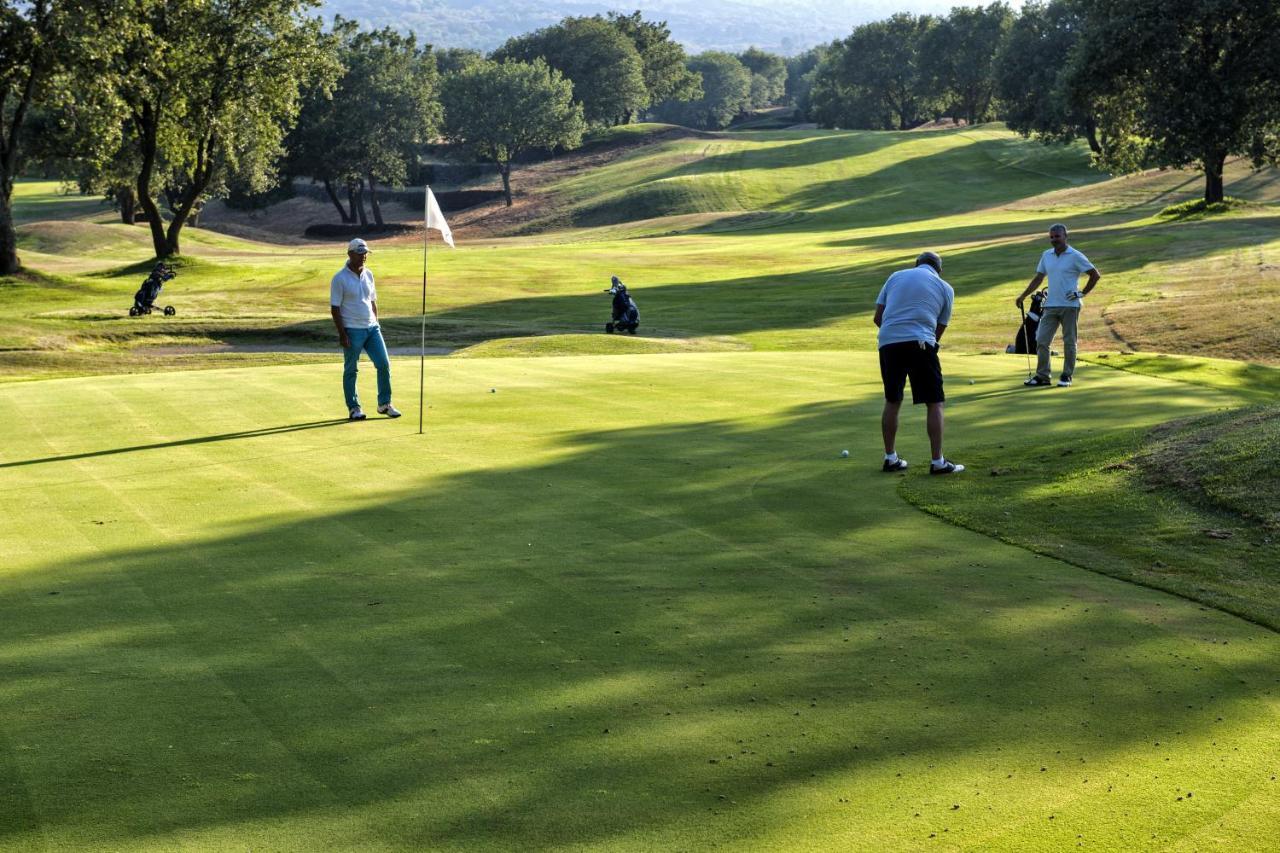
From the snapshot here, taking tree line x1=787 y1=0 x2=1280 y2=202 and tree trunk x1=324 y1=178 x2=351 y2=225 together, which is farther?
tree trunk x1=324 y1=178 x2=351 y2=225

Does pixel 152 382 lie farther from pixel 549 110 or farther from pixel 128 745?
pixel 549 110

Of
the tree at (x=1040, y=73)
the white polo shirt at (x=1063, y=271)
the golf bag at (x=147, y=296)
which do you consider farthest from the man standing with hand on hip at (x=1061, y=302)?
the tree at (x=1040, y=73)

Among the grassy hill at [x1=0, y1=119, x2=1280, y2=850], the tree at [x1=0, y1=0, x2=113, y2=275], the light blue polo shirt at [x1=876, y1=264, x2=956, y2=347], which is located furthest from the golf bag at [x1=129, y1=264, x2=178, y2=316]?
the light blue polo shirt at [x1=876, y1=264, x2=956, y2=347]

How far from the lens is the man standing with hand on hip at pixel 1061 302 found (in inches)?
816

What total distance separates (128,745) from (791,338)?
3157 centimetres

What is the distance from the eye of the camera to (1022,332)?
27172mm

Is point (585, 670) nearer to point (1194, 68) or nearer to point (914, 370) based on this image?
point (914, 370)

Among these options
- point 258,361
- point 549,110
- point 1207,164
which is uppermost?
→ point 549,110

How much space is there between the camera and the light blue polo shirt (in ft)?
43.9

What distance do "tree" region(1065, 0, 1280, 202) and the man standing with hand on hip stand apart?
4603 cm

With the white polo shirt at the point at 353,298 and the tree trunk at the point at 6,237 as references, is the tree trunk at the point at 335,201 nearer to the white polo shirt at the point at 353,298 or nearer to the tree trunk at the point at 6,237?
the tree trunk at the point at 6,237

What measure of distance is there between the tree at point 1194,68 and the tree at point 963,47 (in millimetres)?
75023

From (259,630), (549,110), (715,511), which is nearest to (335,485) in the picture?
(715,511)

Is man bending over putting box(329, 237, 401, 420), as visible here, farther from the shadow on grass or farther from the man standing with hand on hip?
the man standing with hand on hip
